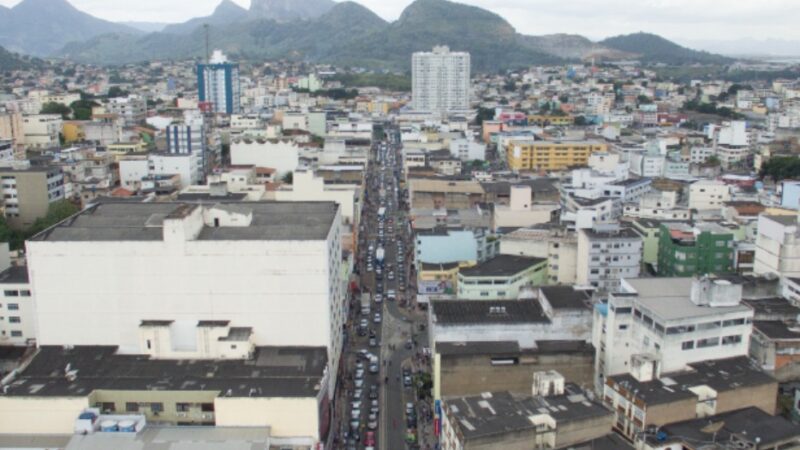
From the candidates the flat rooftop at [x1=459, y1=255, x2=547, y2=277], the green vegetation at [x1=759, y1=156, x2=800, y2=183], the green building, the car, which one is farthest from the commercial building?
the green vegetation at [x1=759, y1=156, x2=800, y2=183]

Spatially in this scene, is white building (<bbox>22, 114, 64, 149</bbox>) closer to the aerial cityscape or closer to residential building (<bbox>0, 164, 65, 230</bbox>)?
the aerial cityscape

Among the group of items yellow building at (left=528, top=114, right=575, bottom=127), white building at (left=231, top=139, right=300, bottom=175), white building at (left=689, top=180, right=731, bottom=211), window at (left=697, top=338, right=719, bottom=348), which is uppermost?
yellow building at (left=528, top=114, right=575, bottom=127)

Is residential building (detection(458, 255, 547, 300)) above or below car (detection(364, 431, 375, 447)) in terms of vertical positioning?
above

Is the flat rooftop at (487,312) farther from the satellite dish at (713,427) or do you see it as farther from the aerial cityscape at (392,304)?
the satellite dish at (713,427)

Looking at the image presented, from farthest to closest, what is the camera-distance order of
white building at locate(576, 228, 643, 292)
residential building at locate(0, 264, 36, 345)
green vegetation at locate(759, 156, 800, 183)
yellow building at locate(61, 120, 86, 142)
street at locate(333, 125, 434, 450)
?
yellow building at locate(61, 120, 86, 142)
green vegetation at locate(759, 156, 800, 183)
white building at locate(576, 228, 643, 292)
residential building at locate(0, 264, 36, 345)
street at locate(333, 125, 434, 450)

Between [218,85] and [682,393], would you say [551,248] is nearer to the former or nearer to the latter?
[682,393]

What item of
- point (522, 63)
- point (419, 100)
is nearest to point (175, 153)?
point (419, 100)
